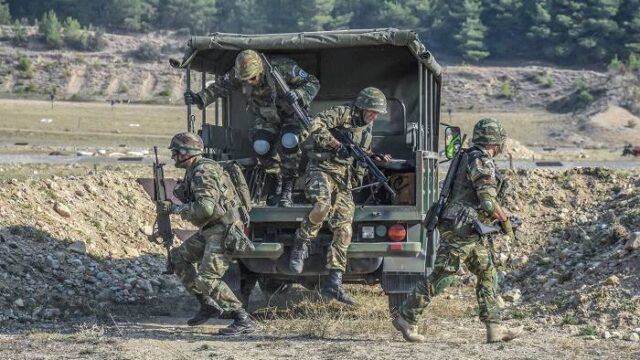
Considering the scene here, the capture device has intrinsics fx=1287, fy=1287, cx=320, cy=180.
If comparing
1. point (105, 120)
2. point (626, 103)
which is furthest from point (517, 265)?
point (626, 103)

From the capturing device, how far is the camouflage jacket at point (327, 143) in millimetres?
11688

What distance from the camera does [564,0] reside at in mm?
89438

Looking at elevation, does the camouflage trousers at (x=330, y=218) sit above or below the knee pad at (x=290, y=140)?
below

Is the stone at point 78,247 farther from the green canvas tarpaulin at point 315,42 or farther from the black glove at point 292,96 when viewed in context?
the black glove at point 292,96

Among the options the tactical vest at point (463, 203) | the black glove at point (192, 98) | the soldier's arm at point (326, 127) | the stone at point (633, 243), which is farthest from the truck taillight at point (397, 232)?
the stone at point (633, 243)

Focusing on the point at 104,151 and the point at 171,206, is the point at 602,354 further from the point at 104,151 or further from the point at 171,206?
the point at 104,151

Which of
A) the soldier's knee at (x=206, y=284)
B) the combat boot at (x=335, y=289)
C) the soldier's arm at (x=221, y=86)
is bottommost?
the combat boot at (x=335, y=289)

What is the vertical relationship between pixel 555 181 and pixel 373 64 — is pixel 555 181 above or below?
below

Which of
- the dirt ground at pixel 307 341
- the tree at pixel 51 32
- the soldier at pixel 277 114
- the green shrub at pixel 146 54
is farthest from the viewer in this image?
the tree at pixel 51 32

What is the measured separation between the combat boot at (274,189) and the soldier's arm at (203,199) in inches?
70.5

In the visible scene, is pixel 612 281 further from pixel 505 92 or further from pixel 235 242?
pixel 505 92

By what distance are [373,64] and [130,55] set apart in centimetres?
7227

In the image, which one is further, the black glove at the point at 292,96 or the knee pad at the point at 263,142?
the knee pad at the point at 263,142

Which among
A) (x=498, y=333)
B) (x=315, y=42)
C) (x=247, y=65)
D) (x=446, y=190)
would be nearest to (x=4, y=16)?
(x=247, y=65)
